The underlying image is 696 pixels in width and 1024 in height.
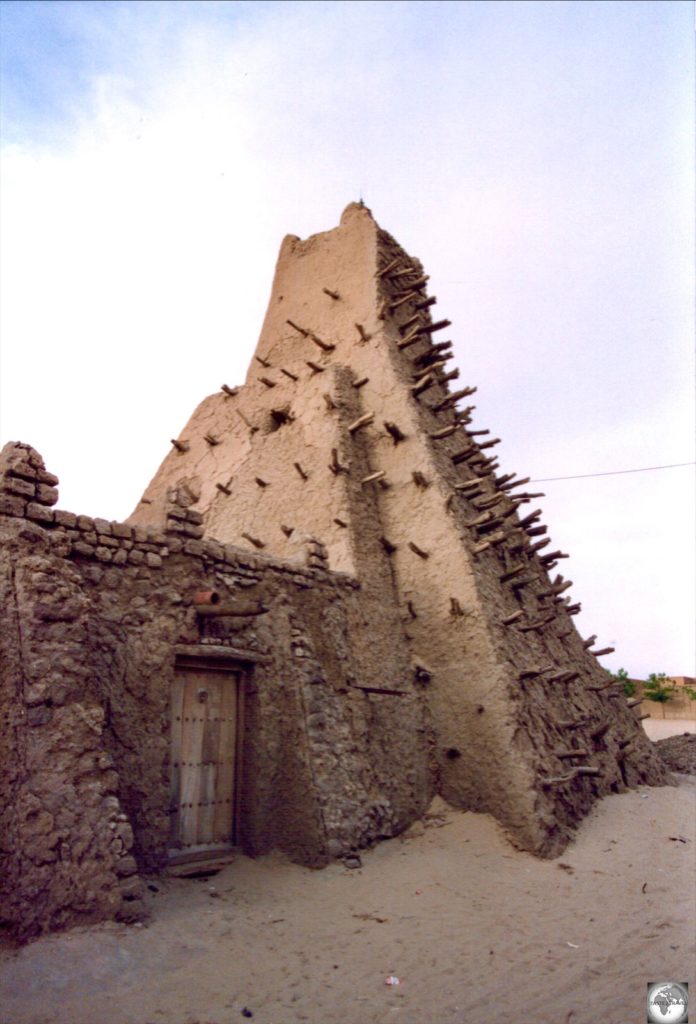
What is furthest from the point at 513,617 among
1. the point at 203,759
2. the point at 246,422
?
the point at 246,422

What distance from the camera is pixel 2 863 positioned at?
5.66 metres

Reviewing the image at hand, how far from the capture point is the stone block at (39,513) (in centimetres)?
689

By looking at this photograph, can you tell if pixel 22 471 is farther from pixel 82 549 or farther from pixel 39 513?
pixel 82 549

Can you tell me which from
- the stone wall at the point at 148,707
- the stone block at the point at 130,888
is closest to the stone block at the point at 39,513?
the stone wall at the point at 148,707

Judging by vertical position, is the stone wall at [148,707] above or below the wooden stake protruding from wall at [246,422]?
below

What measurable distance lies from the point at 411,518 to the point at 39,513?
Answer: 243 inches

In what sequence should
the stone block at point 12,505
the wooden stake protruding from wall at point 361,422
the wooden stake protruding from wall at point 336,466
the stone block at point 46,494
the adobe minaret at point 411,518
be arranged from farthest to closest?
the wooden stake protruding from wall at point 361,422 < the wooden stake protruding from wall at point 336,466 < the adobe minaret at point 411,518 < the stone block at point 46,494 < the stone block at point 12,505

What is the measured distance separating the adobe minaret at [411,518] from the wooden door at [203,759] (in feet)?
6.04

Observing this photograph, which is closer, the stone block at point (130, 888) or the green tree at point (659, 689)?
the stone block at point (130, 888)

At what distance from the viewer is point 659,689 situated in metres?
36.0

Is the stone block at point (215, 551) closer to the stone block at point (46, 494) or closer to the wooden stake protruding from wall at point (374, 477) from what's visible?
the stone block at point (46, 494)

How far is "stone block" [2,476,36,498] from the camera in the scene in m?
6.78

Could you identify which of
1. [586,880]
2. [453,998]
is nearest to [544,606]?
[586,880]

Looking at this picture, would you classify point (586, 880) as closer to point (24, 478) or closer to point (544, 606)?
point (544, 606)
